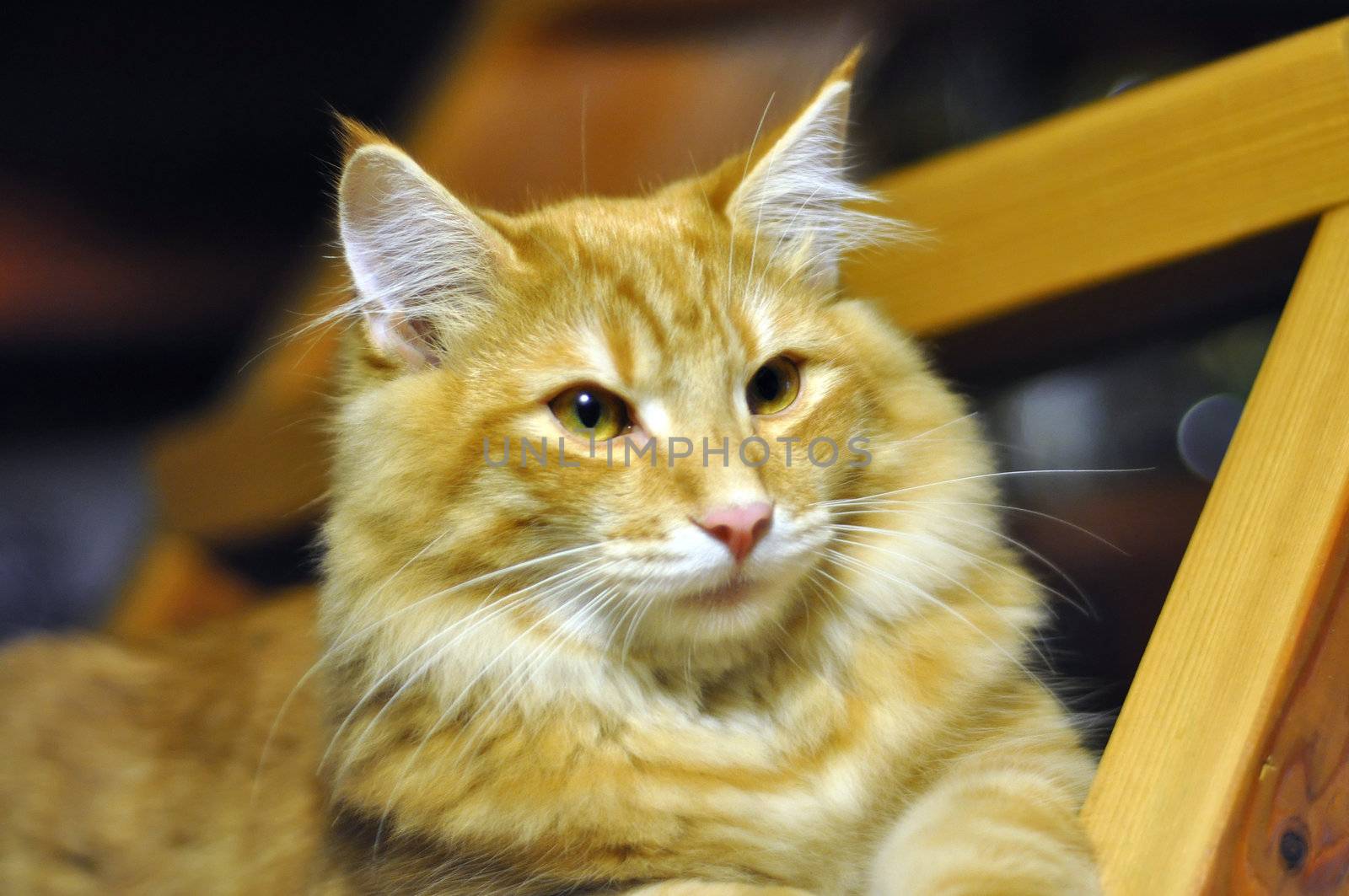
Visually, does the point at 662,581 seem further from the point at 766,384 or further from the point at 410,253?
the point at 410,253

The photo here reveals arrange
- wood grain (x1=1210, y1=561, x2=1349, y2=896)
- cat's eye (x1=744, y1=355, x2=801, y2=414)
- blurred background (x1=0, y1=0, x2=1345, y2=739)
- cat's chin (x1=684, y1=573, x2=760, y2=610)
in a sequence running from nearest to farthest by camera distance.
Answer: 1. wood grain (x1=1210, y1=561, x2=1349, y2=896)
2. cat's chin (x1=684, y1=573, x2=760, y2=610)
3. cat's eye (x1=744, y1=355, x2=801, y2=414)
4. blurred background (x1=0, y1=0, x2=1345, y2=739)

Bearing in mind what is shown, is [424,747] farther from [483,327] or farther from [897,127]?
[897,127]

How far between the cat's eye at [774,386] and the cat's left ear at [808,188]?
0.18 metres

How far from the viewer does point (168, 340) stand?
2.56m

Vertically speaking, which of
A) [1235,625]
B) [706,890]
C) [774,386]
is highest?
[774,386]

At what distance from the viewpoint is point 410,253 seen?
1.29 metres

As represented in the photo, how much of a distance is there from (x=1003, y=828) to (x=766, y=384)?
0.55 m

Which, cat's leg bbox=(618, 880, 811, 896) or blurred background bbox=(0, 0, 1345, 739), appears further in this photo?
blurred background bbox=(0, 0, 1345, 739)

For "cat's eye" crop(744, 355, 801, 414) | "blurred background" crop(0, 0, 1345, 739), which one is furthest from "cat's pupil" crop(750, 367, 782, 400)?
"blurred background" crop(0, 0, 1345, 739)

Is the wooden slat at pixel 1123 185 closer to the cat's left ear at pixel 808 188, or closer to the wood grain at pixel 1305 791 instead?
the cat's left ear at pixel 808 188

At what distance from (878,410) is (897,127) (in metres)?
1.19

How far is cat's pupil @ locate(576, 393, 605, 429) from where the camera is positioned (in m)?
1.24

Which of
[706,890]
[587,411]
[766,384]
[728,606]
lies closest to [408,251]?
[587,411]

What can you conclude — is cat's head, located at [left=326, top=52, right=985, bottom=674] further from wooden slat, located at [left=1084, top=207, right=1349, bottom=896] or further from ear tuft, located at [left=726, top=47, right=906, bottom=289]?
wooden slat, located at [left=1084, top=207, right=1349, bottom=896]
